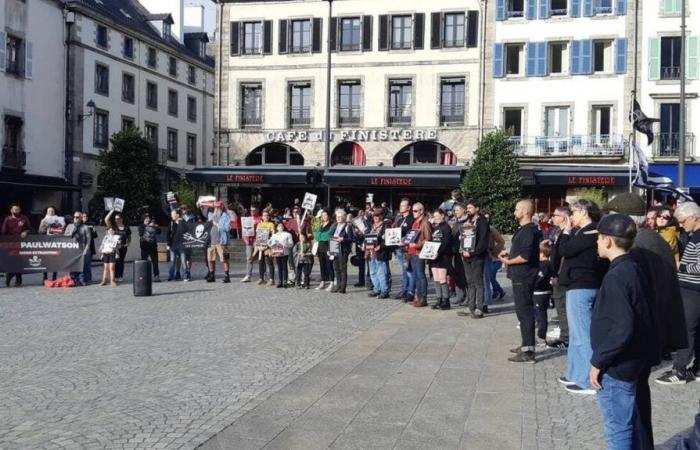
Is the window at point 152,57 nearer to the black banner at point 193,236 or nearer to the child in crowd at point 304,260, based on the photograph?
the black banner at point 193,236

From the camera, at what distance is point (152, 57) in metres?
47.7

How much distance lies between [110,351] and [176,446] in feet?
13.3

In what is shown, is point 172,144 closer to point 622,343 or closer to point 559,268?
point 559,268

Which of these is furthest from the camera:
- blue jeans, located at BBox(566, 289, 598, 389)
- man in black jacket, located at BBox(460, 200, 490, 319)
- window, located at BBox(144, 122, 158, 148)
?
window, located at BBox(144, 122, 158, 148)

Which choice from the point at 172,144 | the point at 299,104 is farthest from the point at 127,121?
the point at 299,104

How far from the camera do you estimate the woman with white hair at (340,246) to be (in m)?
16.0

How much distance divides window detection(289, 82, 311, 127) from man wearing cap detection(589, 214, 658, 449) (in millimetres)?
34425

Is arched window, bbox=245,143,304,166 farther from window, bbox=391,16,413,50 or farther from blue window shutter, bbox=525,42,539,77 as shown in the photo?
blue window shutter, bbox=525,42,539,77

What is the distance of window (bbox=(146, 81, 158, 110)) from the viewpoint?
47406 mm

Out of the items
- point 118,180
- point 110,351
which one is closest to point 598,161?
point 118,180

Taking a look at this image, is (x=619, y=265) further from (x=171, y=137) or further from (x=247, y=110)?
(x=171, y=137)

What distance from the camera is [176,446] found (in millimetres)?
5570

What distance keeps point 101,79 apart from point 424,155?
752 inches

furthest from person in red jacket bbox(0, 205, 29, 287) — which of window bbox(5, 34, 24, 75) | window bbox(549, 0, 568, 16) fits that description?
window bbox(549, 0, 568, 16)
